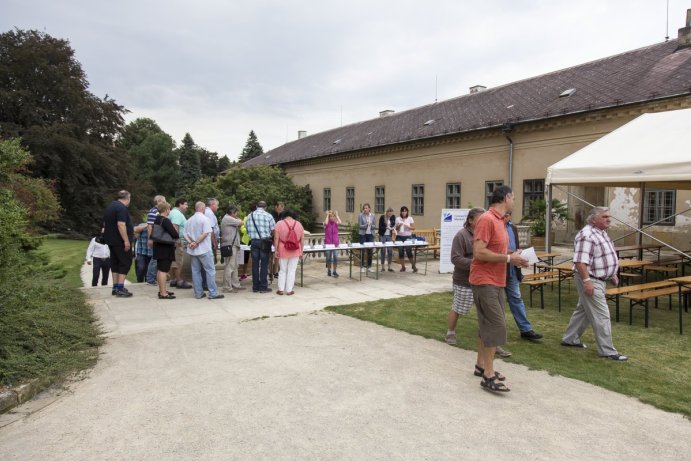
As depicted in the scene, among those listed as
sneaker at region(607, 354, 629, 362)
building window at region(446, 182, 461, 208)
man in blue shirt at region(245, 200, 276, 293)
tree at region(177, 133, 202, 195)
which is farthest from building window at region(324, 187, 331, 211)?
tree at region(177, 133, 202, 195)

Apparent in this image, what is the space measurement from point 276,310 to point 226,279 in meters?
2.19

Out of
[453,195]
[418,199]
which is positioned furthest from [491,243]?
[418,199]

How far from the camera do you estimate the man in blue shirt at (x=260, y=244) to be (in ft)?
31.2

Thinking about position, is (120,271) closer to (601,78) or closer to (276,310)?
(276,310)

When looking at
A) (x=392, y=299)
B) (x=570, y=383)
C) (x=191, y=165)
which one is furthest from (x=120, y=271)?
(x=191, y=165)

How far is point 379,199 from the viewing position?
93.4ft

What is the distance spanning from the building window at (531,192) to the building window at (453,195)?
366 cm

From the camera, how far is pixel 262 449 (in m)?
3.39

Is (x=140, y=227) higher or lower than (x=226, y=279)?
higher

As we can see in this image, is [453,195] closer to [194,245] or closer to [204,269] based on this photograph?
[204,269]

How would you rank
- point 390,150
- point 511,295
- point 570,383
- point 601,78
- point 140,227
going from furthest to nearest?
point 390,150
point 601,78
point 140,227
point 511,295
point 570,383

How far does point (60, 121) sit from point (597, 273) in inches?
1363

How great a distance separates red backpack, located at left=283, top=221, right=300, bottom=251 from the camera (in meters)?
9.13

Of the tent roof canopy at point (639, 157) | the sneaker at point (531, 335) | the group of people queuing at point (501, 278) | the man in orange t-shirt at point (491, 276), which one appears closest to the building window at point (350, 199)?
the tent roof canopy at point (639, 157)
